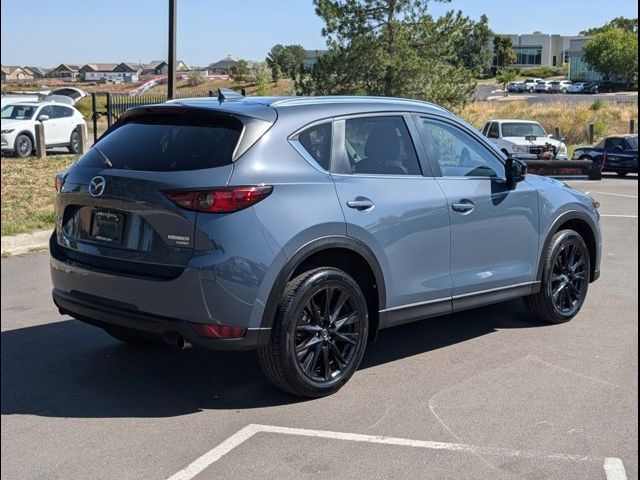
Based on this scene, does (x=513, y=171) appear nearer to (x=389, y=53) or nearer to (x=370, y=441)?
(x=370, y=441)

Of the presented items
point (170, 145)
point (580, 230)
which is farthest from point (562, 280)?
point (170, 145)

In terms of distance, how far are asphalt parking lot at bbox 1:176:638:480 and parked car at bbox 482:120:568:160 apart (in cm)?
1762

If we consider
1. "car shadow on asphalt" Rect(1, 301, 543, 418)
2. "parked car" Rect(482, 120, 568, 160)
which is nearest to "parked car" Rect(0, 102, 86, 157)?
"parked car" Rect(482, 120, 568, 160)

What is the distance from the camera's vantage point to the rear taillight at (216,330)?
15.8 feet

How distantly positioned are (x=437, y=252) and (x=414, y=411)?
125 cm

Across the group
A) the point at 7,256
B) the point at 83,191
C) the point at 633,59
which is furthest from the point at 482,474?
the point at 633,59

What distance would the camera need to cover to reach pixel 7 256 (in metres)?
10.2

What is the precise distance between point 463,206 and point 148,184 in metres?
2.30

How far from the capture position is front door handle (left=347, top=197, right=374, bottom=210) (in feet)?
17.6

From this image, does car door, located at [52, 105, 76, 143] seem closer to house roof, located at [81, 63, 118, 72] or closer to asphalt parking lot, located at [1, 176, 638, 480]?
house roof, located at [81, 63, 118, 72]

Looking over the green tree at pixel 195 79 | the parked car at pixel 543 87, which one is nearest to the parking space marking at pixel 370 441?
the green tree at pixel 195 79

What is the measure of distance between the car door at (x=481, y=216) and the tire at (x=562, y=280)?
0.23 meters

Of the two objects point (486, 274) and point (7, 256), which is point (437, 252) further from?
point (7, 256)

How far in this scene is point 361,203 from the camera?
5.42 metres
